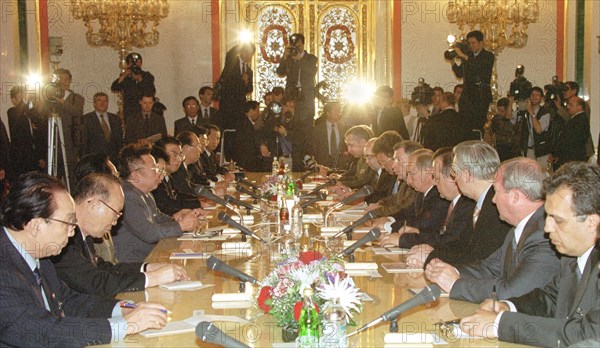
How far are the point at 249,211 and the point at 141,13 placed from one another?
660cm

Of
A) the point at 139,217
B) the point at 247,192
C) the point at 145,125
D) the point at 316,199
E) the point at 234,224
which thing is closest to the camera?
the point at 234,224

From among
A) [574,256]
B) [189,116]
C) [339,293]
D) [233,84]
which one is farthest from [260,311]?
[233,84]

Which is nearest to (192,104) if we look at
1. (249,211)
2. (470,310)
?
(249,211)

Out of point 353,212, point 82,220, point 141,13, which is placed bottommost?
point 353,212

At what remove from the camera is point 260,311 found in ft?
9.72

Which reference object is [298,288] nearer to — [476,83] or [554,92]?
[476,83]

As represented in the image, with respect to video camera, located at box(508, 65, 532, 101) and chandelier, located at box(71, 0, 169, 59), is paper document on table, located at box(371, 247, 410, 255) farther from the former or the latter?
chandelier, located at box(71, 0, 169, 59)

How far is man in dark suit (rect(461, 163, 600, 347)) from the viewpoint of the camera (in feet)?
8.92

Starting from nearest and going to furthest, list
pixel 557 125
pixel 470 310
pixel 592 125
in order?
pixel 470 310 < pixel 557 125 < pixel 592 125

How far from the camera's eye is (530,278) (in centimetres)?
336

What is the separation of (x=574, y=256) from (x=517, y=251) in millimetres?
641

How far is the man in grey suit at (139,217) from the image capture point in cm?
502

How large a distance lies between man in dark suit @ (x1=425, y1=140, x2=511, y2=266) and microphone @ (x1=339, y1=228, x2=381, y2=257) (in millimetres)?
391

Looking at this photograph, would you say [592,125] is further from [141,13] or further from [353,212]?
[353,212]
